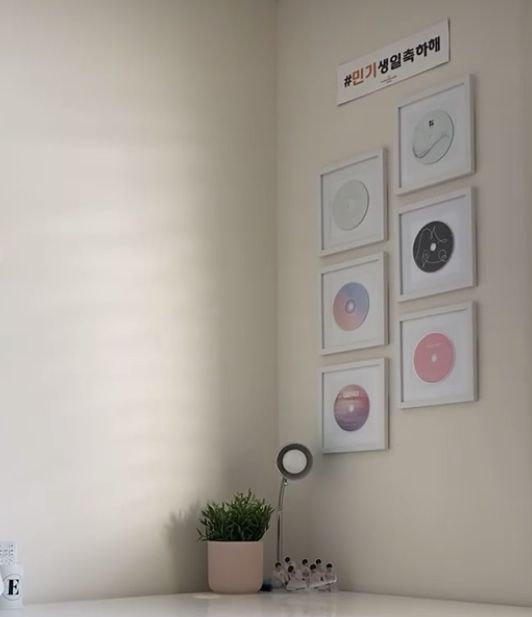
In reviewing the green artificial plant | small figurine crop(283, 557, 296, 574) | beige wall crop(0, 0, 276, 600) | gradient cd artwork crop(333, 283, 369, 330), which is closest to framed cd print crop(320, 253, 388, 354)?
gradient cd artwork crop(333, 283, 369, 330)

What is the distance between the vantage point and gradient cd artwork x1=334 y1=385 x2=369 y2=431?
3297mm

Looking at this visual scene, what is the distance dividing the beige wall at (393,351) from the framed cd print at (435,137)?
4 centimetres

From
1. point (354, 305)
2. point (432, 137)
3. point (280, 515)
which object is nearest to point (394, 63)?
point (432, 137)

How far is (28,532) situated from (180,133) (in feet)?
4.33

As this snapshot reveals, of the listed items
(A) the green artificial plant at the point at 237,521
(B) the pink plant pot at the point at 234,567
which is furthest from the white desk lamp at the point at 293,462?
(B) the pink plant pot at the point at 234,567

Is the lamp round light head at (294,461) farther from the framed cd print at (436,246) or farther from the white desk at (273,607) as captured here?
the framed cd print at (436,246)

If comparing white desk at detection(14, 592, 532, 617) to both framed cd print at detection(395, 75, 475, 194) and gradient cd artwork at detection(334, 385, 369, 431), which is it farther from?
framed cd print at detection(395, 75, 475, 194)

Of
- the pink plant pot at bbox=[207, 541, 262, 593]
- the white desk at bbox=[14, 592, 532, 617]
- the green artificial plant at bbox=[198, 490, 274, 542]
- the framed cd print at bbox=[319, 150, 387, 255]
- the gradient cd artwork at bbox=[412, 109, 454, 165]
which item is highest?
the gradient cd artwork at bbox=[412, 109, 454, 165]

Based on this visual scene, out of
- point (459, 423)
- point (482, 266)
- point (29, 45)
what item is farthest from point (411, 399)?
point (29, 45)

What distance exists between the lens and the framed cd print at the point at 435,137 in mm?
3061

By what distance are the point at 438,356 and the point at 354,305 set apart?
0.39m

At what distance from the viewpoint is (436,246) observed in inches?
122

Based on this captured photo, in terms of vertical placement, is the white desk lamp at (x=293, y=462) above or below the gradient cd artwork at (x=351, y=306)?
below

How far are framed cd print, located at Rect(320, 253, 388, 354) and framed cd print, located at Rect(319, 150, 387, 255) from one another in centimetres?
7
